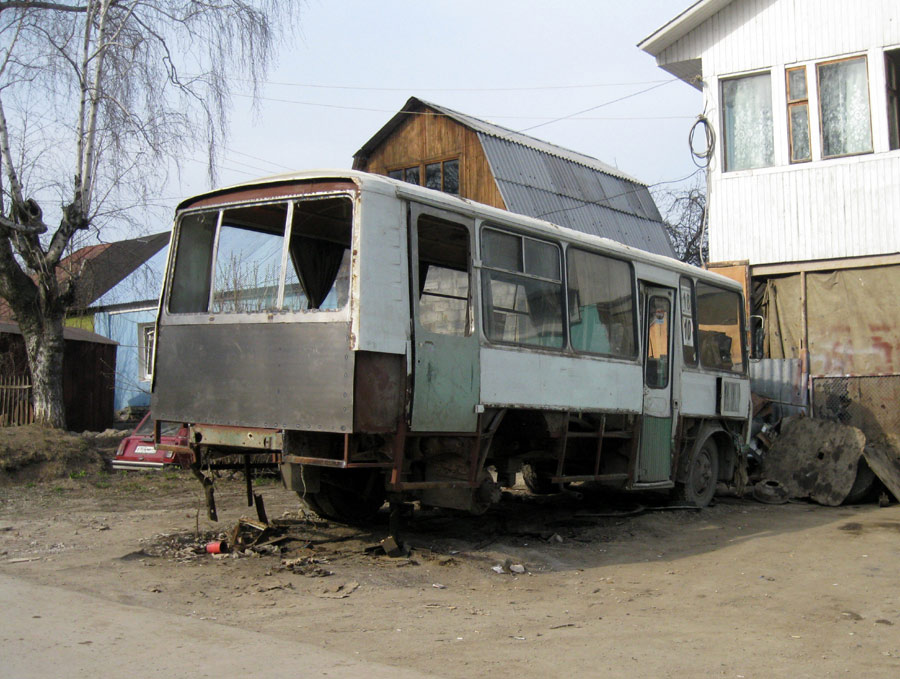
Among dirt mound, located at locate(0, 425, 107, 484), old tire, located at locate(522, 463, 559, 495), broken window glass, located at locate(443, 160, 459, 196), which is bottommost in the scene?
old tire, located at locate(522, 463, 559, 495)

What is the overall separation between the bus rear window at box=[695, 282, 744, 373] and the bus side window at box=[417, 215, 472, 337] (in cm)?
461

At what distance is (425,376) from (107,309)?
24665 mm

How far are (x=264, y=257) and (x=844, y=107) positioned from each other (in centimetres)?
1088

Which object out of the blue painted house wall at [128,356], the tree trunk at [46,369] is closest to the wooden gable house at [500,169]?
the blue painted house wall at [128,356]

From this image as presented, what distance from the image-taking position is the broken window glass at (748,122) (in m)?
14.7

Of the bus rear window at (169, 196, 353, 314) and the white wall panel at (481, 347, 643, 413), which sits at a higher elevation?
the bus rear window at (169, 196, 353, 314)

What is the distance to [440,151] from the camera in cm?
2275

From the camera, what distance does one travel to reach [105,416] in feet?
76.3

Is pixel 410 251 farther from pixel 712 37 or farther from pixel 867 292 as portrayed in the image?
pixel 712 37

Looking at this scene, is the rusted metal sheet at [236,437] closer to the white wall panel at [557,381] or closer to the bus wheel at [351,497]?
the bus wheel at [351,497]

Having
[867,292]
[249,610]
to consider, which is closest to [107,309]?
[867,292]

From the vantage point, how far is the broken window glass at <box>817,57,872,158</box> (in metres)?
13.9

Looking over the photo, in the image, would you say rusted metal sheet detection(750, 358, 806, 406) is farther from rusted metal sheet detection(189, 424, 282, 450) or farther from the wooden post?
rusted metal sheet detection(189, 424, 282, 450)

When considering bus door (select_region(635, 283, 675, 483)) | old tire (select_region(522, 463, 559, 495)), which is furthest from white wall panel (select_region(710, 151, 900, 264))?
old tire (select_region(522, 463, 559, 495))
